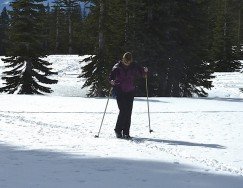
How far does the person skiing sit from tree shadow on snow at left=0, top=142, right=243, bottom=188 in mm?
2754

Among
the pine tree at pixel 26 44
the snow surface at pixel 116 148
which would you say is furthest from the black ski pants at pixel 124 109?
the pine tree at pixel 26 44

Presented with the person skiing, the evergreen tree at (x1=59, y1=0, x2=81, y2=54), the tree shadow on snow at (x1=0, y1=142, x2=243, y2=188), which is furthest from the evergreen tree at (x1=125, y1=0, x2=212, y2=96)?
the evergreen tree at (x1=59, y1=0, x2=81, y2=54)

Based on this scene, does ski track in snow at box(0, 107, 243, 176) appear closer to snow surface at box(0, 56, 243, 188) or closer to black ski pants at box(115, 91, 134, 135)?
snow surface at box(0, 56, 243, 188)

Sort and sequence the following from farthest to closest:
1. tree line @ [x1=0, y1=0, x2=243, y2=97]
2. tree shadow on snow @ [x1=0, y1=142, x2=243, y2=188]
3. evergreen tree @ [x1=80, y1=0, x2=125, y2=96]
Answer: evergreen tree @ [x1=80, y1=0, x2=125, y2=96], tree line @ [x1=0, y1=0, x2=243, y2=97], tree shadow on snow @ [x1=0, y1=142, x2=243, y2=188]

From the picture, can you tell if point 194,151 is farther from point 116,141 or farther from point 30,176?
point 30,176

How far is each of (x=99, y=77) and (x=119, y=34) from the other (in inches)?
107

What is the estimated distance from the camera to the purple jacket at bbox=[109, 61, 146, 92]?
10.4 m

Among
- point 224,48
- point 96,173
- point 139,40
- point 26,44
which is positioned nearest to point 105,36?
point 139,40

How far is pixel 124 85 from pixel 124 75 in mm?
224

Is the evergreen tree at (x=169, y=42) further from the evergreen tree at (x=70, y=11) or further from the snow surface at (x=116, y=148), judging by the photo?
the evergreen tree at (x=70, y=11)

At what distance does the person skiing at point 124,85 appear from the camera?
10.4 m

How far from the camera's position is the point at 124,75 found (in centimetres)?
1043

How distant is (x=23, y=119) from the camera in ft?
42.9

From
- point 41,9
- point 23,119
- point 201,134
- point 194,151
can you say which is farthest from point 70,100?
point 41,9
